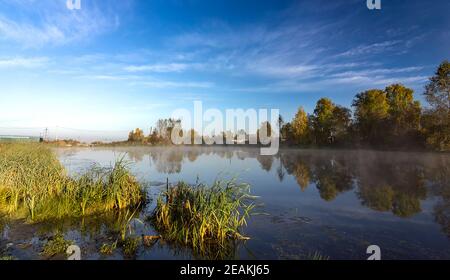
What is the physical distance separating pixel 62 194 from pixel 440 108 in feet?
146

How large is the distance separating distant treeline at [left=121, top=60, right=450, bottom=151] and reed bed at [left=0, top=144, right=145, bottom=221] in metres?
41.7

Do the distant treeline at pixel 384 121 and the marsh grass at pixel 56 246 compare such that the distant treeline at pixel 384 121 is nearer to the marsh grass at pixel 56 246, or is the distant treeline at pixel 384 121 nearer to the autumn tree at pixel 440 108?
the autumn tree at pixel 440 108

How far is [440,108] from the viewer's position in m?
37.7

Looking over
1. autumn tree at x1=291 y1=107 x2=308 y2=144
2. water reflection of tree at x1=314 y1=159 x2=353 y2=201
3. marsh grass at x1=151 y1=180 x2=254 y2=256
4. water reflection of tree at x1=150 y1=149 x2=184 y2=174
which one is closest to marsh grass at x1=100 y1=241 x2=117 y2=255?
marsh grass at x1=151 y1=180 x2=254 y2=256

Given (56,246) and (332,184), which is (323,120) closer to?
(332,184)

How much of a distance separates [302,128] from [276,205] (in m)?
54.2

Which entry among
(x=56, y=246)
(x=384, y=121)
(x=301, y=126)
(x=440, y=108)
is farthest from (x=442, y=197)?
(x=301, y=126)

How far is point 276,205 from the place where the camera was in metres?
11.8

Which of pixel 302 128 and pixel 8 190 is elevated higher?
pixel 302 128
